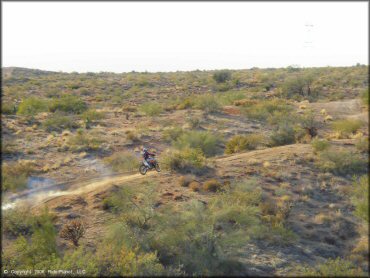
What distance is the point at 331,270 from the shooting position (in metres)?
10.9

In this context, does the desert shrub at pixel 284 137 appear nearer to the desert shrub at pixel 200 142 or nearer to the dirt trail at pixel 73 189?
the desert shrub at pixel 200 142

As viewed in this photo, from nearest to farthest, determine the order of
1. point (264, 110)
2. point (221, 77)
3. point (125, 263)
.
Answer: point (125, 263) → point (264, 110) → point (221, 77)

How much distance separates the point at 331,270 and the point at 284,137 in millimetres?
14023

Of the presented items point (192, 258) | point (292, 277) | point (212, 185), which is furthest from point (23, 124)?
point (292, 277)

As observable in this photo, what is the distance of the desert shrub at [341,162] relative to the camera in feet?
58.2

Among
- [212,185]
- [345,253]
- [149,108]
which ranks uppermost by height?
[149,108]

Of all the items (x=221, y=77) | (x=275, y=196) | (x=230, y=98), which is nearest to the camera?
(x=275, y=196)

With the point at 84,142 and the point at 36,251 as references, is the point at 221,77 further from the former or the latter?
the point at 36,251

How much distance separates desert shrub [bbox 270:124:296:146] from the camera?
78.7ft

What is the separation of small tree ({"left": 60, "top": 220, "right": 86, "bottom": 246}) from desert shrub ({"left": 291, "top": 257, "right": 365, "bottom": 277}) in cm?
755

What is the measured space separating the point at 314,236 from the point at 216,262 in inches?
184

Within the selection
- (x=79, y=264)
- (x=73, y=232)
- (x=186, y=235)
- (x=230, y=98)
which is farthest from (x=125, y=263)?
(x=230, y=98)

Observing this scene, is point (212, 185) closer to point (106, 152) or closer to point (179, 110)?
point (106, 152)

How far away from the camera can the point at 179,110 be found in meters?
36.3
